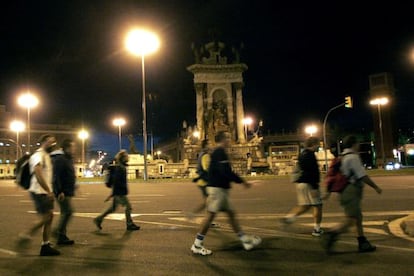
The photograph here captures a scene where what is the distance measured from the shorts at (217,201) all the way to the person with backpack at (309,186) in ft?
6.10

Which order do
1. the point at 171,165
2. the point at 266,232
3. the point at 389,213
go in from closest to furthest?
the point at 266,232, the point at 389,213, the point at 171,165

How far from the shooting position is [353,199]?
6949 mm

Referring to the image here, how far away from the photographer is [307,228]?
9.18 meters

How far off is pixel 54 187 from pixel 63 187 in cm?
16

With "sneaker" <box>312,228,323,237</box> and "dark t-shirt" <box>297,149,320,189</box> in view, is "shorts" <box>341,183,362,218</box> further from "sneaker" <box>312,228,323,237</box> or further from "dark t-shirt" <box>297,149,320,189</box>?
"sneaker" <box>312,228,323,237</box>

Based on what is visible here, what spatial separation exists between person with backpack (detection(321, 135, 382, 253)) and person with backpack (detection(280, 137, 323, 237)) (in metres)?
1.18

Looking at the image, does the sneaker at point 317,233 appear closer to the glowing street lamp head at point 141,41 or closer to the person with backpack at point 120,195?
the person with backpack at point 120,195

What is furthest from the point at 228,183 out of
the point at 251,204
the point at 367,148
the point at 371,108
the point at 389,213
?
the point at 371,108

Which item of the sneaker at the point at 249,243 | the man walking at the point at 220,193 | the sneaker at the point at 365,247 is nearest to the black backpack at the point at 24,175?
the man walking at the point at 220,193

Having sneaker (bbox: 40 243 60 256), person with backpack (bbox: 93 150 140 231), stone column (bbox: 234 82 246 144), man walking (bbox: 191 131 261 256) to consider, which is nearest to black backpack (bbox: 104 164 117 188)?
person with backpack (bbox: 93 150 140 231)

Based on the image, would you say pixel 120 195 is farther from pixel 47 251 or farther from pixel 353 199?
pixel 353 199

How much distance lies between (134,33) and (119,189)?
20.6 metres

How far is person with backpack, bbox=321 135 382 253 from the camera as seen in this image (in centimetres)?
683

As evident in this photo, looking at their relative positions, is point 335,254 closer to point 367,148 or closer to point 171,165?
point 171,165
